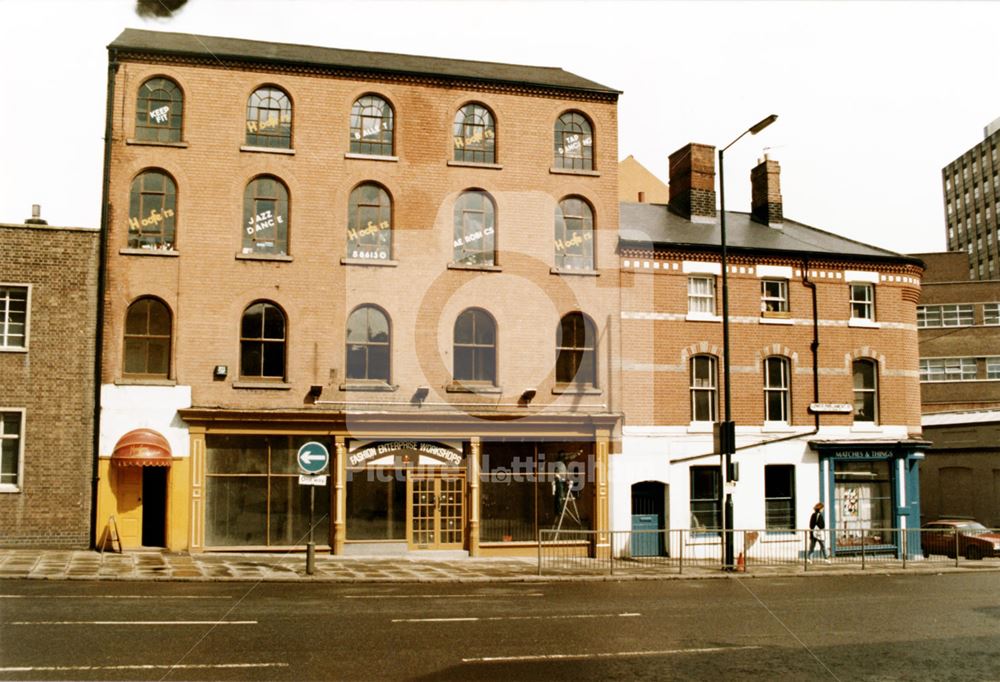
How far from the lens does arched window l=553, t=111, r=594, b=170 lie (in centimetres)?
2978

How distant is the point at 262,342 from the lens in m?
26.9

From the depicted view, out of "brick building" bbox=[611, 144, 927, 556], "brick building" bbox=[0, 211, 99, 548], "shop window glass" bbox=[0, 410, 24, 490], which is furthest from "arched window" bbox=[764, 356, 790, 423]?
"shop window glass" bbox=[0, 410, 24, 490]

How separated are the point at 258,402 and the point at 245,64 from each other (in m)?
9.32

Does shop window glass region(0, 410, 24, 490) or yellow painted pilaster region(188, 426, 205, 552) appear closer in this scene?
shop window glass region(0, 410, 24, 490)

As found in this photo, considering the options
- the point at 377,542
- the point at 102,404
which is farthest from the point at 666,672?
the point at 102,404

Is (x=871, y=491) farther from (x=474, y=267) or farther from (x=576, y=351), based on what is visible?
(x=474, y=267)

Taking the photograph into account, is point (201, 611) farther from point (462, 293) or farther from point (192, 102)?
point (192, 102)

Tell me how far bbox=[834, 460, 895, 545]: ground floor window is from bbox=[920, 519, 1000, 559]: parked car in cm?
124

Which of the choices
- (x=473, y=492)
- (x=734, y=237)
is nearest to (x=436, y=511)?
(x=473, y=492)

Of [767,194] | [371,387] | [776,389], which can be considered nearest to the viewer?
[371,387]

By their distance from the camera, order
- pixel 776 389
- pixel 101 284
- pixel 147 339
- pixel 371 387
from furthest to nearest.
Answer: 1. pixel 776 389
2. pixel 371 387
3. pixel 147 339
4. pixel 101 284

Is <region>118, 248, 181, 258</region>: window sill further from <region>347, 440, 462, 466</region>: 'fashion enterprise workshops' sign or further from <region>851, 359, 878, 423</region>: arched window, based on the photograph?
<region>851, 359, 878, 423</region>: arched window

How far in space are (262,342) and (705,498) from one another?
45.0 feet

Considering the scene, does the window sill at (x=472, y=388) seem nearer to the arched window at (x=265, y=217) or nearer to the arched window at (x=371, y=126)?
the arched window at (x=265, y=217)
